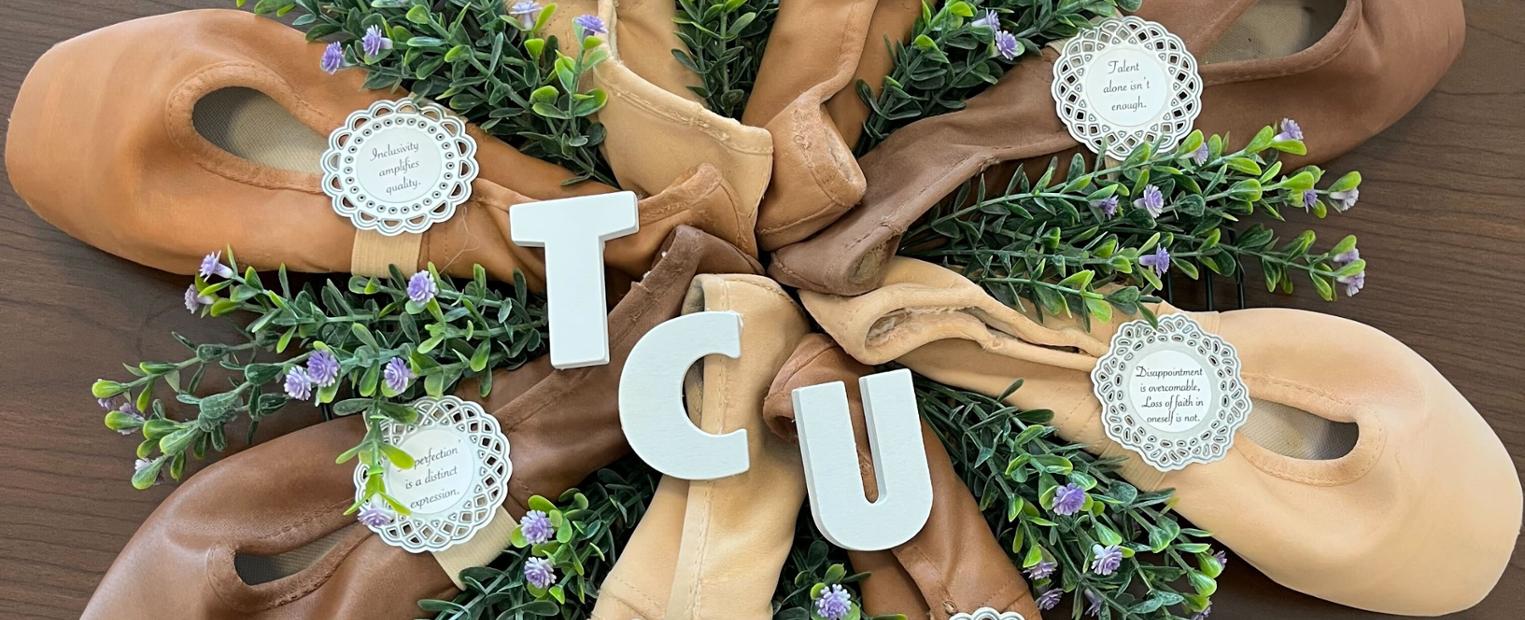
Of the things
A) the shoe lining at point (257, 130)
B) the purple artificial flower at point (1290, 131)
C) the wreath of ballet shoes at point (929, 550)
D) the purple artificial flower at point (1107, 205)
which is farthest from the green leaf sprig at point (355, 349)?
the purple artificial flower at point (1290, 131)

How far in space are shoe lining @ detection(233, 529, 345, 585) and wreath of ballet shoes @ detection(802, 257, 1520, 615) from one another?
0.42m

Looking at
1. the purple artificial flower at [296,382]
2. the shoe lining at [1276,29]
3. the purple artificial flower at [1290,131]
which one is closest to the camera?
the purple artificial flower at [296,382]

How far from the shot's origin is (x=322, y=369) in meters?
0.65

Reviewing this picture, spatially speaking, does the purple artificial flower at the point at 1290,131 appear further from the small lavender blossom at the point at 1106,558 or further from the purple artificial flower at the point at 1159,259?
the small lavender blossom at the point at 1106,558

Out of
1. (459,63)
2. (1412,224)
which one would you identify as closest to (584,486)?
(459,63)

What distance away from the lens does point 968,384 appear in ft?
2.50

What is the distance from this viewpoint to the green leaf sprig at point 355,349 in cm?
68

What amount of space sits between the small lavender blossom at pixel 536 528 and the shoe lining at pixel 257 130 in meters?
0.34

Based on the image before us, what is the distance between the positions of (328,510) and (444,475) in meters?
0.11

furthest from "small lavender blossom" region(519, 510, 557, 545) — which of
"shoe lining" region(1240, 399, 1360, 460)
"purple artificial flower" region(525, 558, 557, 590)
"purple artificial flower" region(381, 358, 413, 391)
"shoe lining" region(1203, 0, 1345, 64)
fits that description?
"shoe lining" region(1203, 0, 1345, 64)

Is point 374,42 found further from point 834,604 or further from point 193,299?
point 834,604

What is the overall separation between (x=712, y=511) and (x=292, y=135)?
466 millimetres

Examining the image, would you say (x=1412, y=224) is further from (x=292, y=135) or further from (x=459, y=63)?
(x=292, y=135)

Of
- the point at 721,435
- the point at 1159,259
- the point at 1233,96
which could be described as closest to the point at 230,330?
the point at 721,435
